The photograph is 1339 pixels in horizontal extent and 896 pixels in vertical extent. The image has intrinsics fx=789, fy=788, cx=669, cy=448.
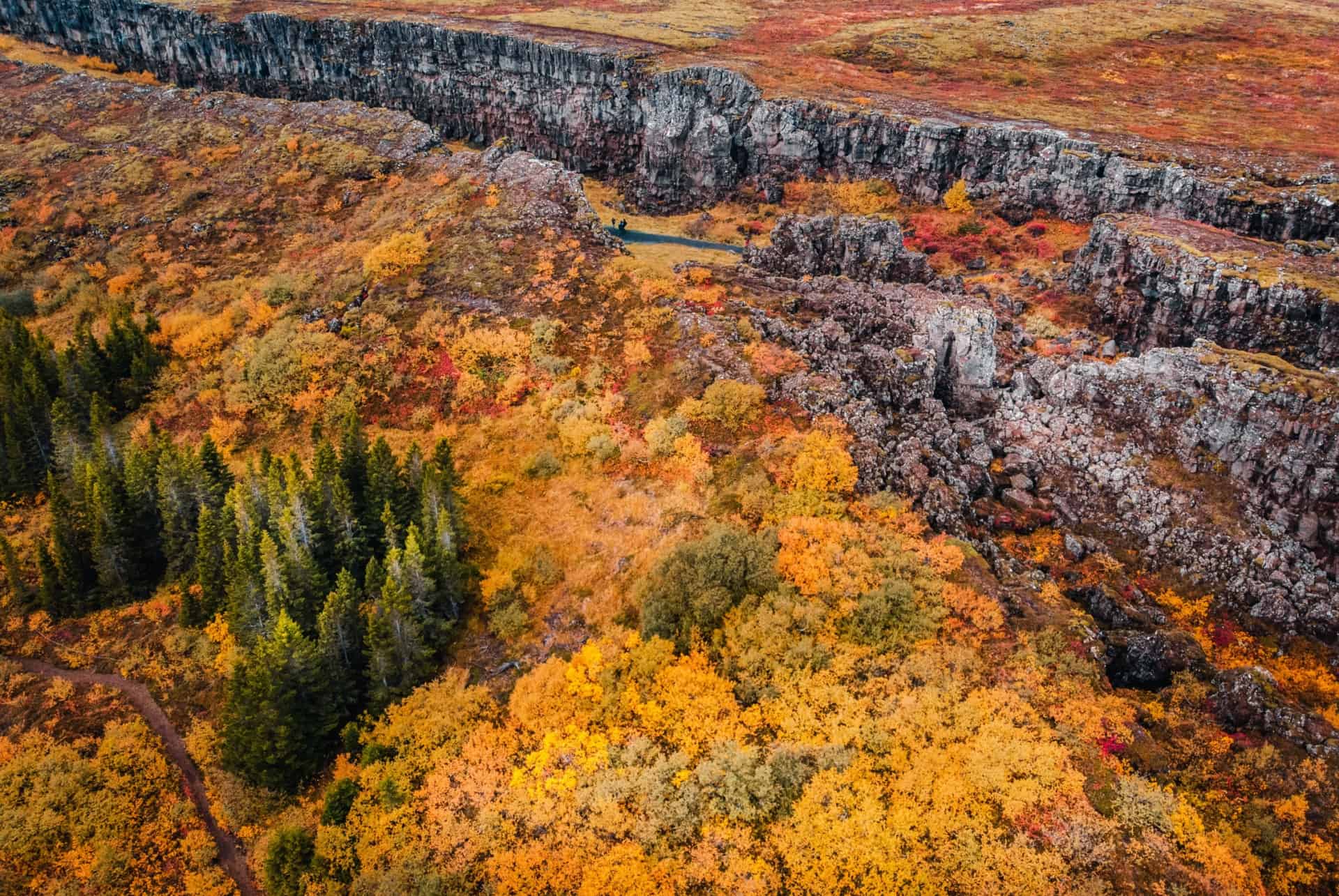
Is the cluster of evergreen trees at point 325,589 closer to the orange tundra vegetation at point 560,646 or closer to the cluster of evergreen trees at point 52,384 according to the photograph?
the orange tundra vegetation at point 560,646

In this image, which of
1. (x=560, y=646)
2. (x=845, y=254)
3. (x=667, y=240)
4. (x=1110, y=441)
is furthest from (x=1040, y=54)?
(x=560, y=646)

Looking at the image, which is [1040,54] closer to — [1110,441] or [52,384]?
[1110,441]

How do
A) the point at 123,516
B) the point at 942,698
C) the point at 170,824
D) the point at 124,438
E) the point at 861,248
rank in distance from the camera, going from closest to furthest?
the point at 942,698 < the point at 170,824 < the point at 123,516 < the point at 124,438 < the point at 861,248

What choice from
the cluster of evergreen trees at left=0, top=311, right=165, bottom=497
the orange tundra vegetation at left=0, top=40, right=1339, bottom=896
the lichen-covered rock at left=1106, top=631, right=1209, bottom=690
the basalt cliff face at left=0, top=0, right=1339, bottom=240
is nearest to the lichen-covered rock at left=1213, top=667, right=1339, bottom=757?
the orange tundra vegetation at left=0, top=40, right=1339, bottom=896

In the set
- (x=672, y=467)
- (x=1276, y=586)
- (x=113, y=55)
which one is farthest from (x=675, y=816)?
(x=113, y=55)

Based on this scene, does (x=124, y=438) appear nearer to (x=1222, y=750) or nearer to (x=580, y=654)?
(x=580, y=654)

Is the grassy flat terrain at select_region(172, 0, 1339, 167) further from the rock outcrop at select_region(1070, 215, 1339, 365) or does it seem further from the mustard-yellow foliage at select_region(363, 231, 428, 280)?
the mustard-yellow foliage at select_region(363, 231, 428, 280)
